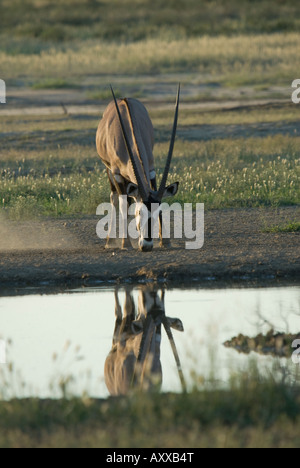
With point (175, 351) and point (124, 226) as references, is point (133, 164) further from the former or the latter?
point (175, 351)

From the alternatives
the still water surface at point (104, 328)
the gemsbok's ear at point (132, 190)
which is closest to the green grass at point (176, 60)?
the gemsbok's ear at point (132, 190)

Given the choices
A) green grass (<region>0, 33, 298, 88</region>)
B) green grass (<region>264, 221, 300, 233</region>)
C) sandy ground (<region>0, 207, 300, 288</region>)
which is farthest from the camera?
green grass (<region>0, 33, 298, 88</region>)

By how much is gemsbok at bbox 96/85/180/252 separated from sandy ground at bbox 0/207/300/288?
0.35 meters

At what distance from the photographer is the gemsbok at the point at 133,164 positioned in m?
8.98

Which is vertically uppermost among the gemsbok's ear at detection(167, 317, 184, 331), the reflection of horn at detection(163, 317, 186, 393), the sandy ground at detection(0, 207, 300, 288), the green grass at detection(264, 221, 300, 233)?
the green grass at detection(264, 221, 300, 233)

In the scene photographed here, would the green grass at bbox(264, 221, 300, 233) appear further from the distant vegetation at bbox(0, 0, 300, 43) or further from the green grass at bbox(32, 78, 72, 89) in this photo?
the distant vegetation at bbox(0, 0, 300, 43)

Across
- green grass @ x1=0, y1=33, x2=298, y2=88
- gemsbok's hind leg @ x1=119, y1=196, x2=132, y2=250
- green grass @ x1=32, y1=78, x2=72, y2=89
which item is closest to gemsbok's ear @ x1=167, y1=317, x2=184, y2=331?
gemsbok's hind leg @ x1=119, y1=196, x2=132, y2=250

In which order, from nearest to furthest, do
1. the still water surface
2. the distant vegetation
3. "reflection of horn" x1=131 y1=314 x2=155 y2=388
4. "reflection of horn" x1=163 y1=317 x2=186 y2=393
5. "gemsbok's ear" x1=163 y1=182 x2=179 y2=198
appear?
1. "reflection of horn" x1=163 y1=317 x2=186 y2=393
2. the still water surface
3. "reflection of horn" x1=131 y1=314 x2=155 y2=388
4. "gemsbok's ear" x1=163 y1=182 x2=179 y2=198
5. the distant vegetation

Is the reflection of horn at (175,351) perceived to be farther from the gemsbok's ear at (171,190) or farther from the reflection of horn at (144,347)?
the gemsbok's ear at (171,190)

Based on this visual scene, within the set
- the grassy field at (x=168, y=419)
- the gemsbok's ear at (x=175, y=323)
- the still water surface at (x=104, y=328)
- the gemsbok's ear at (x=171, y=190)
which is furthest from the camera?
the gemsbok's ear at (x=171, y=190)

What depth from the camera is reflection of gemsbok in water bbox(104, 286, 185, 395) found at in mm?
5508

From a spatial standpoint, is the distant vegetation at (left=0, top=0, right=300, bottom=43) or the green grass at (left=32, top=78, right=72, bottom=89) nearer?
the green grass at (left=32, top=78, right=72, bottom=89)

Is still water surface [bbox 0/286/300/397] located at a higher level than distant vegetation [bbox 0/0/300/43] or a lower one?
lower

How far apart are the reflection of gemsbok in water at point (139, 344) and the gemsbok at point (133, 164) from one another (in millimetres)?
983
